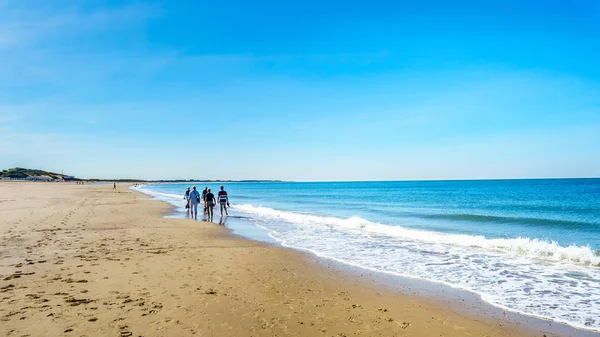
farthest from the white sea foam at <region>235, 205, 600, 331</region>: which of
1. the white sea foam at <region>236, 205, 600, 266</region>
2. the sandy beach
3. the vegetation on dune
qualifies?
the vegetation on dune

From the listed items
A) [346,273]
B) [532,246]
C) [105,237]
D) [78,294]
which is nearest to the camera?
[78,294]

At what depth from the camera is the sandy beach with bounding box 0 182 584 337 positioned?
18.1ft

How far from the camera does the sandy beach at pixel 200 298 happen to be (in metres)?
5.52

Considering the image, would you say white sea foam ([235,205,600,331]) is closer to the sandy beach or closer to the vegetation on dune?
the sandy beach

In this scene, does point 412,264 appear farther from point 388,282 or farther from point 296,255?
point 296,255

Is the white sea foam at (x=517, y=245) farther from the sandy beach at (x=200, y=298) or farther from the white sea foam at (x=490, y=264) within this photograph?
the sandy beach at (x=200, y=298)

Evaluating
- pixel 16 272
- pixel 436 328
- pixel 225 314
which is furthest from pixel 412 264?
pixel 16 272

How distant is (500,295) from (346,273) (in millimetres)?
3658

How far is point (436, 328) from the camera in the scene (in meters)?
5.78

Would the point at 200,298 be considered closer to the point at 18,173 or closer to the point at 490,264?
the point at 490,264

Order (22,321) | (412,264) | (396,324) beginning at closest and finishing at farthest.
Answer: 1. (22,321)
2. (396,324)
3. (412,264)

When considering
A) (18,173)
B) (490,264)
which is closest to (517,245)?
(490,264)

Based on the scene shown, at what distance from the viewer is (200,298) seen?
6898 mm

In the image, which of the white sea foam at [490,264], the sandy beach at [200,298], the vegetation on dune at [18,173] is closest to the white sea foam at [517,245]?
the white sea foam at [490,264]
